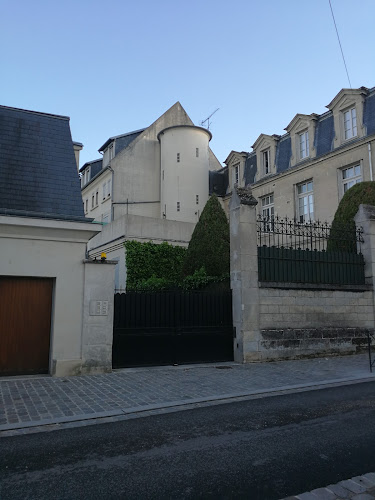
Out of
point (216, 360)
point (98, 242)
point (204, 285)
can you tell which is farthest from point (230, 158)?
point (216, 360)

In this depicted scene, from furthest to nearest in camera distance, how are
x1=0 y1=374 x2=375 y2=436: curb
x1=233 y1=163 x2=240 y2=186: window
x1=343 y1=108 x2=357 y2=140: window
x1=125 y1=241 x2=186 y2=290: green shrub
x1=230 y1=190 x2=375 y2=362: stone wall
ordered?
x1=233 y1=163 x2=240 y2=186: window → x1=343 y1=108 x2=357 y2=140: window → x1=125 y1=241 x2=186 y2=290: green shrub → x1=230 y1=190 x2=375 y2=362: stone wall → x1=0 y1=374 x2=375 y2=436: curb

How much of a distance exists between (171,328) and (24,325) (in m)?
3.49

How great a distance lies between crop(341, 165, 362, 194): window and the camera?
1948 cm

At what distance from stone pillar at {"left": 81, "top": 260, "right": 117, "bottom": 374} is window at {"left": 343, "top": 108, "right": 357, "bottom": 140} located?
1595 cm

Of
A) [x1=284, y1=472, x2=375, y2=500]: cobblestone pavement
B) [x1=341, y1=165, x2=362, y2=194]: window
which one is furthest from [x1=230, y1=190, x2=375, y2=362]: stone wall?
[x1=341, y1=165, x2=362, y2=194]: window

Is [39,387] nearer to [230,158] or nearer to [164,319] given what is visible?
[164,319]

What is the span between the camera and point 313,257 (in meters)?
11.8

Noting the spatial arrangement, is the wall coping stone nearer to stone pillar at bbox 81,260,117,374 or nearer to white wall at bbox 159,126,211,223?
stone pillar at bbox 81,260,117,374

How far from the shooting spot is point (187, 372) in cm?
923

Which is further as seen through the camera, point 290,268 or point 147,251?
point 147,251

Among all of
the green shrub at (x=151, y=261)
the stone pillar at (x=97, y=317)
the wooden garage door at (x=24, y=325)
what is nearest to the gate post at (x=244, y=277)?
the stone pillar at (x=97, y=317)

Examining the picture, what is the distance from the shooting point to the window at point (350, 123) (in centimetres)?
1992

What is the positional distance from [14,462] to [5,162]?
738cm

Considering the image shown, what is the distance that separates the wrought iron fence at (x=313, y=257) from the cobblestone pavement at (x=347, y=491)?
7509 mm
